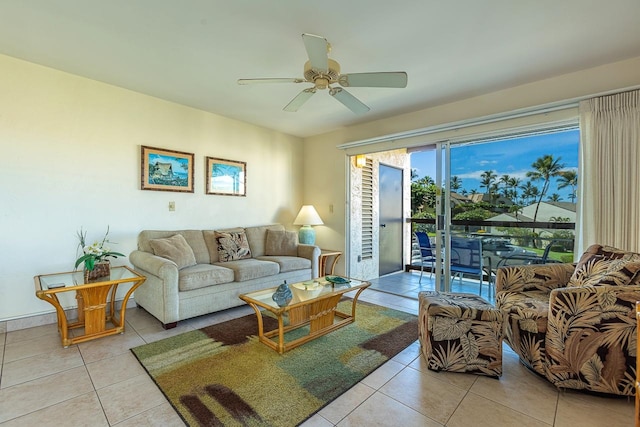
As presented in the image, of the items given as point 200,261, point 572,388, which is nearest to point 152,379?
point 200,261

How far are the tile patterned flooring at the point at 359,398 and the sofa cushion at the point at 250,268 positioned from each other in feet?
4.01

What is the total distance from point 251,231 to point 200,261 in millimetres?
882

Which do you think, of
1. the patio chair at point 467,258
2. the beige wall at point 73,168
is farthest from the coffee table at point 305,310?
the beige wall at point 73,168

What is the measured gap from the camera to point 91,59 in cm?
259

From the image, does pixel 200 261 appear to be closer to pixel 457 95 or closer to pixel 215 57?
pixel 215 57

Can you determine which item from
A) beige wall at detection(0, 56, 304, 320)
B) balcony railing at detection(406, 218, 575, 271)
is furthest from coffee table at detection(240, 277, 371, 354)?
beige wall at detection(0, 56, 304, 320)

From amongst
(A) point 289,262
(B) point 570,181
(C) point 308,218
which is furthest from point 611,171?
(C) point 308,218

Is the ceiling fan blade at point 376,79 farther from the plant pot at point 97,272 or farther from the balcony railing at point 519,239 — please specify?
the plant pot at point 97,272

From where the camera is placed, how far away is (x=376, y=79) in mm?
2115

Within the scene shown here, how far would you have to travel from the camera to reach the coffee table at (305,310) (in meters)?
2.34

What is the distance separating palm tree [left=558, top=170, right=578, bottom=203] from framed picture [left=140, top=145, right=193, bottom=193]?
431 cm

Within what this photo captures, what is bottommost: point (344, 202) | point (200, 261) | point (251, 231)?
point (200, 261)

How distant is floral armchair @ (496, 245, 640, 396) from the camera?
1.65m

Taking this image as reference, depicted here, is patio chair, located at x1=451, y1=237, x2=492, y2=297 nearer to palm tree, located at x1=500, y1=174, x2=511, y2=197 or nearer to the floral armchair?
palm tree, located at x1=500, y1=174, x2=511, y2=197
